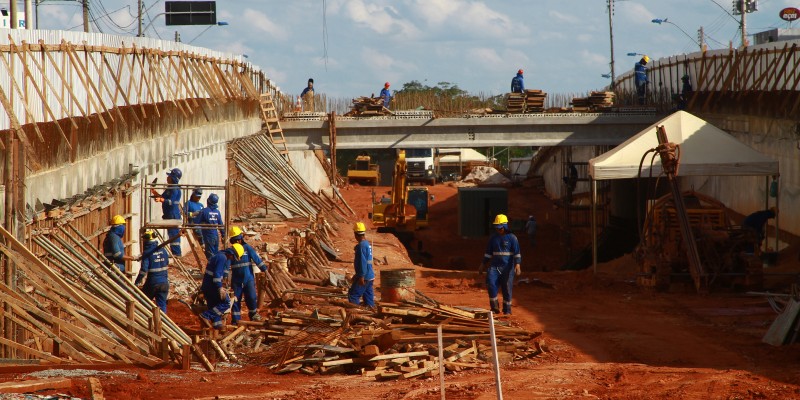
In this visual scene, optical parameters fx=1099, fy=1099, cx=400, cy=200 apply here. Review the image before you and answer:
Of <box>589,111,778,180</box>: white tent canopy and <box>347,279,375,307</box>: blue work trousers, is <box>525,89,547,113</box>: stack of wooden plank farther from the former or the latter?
<box>347,279,375,307</box>: blue work trousers

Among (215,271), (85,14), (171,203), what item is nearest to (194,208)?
(171,203)

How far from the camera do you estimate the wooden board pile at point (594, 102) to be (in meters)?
40.5

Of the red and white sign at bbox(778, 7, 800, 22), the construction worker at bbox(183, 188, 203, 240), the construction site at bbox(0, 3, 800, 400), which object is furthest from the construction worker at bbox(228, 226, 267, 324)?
the red and white sign at bbox(778, 7, 800, 22)

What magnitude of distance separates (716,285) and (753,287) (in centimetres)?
69

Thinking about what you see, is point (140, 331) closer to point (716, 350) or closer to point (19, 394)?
point (19, 394)

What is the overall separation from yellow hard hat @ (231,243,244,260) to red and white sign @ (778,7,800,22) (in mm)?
50407

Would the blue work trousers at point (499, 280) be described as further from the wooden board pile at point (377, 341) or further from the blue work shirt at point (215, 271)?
the blue work shirt at point (215, 271)

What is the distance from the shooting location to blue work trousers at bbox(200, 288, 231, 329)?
16.4 m

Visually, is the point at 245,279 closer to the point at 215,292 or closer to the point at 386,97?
the point at 215,292

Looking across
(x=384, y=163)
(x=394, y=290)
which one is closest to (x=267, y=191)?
(x=394, y=290)

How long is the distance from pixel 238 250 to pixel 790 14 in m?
51.1

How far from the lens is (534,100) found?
41375mm

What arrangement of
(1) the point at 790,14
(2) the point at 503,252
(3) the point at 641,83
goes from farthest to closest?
(1) the point at 790,14, (3) the point at 641,83, (2) the point at 503,252

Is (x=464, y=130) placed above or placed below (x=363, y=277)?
above
